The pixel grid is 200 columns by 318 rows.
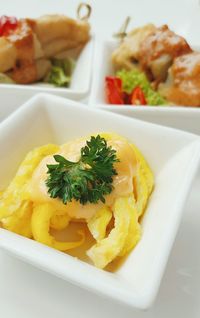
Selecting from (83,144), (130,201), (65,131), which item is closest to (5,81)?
(65,131)

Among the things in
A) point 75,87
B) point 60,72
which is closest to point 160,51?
point 75,87

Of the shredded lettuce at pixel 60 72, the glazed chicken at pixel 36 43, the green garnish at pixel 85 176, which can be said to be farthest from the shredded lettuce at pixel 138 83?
the green garnish at pixel 85 176

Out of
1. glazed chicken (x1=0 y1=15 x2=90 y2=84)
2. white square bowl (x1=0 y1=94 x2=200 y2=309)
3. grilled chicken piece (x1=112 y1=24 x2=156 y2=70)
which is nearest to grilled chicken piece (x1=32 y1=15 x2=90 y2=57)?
glazed chicken (x1=0 y1=15 x2=90 y2=84)

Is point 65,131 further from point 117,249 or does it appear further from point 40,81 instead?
point 40,81

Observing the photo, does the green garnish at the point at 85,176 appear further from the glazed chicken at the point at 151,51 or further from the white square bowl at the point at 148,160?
the glazed chicken at the point at 151,51

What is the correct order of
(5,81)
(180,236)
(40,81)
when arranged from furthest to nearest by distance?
1. (40,81)
2. (5,81)
3. (180,236)
